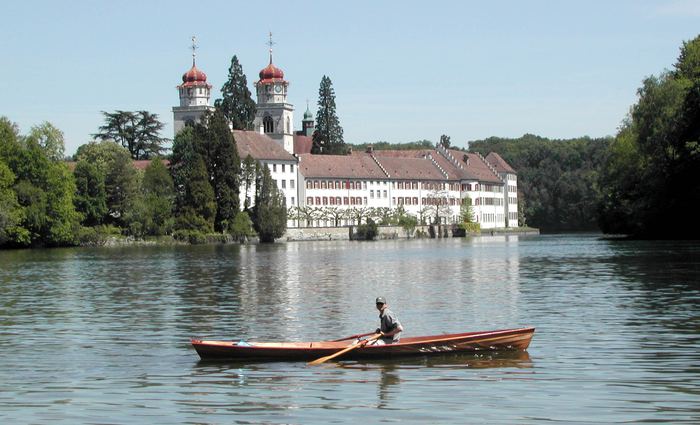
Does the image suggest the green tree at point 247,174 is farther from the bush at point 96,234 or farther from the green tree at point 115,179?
the bush at point 96,234

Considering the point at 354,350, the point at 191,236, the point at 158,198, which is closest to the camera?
the point at 354,350

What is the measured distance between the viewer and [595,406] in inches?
828

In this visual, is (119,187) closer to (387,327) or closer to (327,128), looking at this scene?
(327,128)

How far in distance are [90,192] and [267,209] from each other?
21.1 metres

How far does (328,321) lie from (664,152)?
65.0m

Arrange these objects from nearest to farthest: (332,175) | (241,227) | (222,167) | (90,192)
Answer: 1. (90,192)
2. (222,167)
3. (241,227)
4. (332,175)

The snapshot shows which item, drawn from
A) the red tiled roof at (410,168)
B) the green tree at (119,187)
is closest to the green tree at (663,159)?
the green tree at (119,187)

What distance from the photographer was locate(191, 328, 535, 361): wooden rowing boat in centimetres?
2666

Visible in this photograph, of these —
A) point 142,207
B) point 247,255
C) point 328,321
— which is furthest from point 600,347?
point 142,207

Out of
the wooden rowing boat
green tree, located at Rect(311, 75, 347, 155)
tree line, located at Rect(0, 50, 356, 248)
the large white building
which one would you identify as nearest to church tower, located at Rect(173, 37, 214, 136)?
the large white building

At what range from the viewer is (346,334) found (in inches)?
1314

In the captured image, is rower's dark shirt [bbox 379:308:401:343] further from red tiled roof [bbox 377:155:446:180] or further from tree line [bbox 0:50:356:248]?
red tiled roof [bbox 377:155:446:180]

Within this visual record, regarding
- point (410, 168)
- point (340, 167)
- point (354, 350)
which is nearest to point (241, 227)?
point (340, 167)

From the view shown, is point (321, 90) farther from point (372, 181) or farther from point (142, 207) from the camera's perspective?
point (142, 207)
